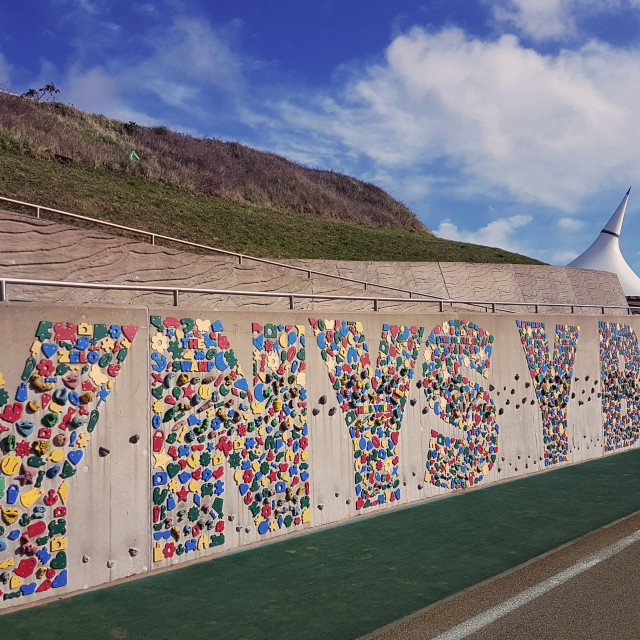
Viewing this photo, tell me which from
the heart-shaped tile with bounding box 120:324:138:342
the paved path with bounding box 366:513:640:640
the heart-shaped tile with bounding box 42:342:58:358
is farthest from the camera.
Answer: the heart-shaped tile with bounding box 120:324:138:342

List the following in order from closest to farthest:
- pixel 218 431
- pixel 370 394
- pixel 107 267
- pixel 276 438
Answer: pixel 218 431
pixel 276 438
pixel 370 394
pixel 107 267

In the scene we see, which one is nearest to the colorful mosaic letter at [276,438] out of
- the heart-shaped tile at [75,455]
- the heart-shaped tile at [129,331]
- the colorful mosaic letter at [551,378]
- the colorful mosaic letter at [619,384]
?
the heart-shaped tile at [129,331]

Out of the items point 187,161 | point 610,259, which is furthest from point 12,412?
point 610,259

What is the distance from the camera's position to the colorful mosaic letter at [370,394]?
9977 mm

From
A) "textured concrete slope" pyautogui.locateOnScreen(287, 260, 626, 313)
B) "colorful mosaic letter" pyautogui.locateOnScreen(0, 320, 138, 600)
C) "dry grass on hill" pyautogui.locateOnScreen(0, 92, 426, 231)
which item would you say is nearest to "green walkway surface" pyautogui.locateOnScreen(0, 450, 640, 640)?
"colorful mosaic letter" pyautogui.locateOnScreen(0, 320, 138, 600)

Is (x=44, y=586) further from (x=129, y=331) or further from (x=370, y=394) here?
(x=370, y=394)

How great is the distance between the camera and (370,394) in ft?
34.2

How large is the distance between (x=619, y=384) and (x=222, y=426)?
1214 centimetres

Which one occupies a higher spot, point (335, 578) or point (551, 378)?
point (551, 378)

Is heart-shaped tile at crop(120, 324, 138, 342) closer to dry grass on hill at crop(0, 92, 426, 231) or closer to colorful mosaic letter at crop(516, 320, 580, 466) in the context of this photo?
colorful mosaic letter at crop(516, 320, 580, 466)

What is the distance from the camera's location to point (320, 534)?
29.4 feet

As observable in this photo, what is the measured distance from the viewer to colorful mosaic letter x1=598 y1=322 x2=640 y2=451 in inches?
653

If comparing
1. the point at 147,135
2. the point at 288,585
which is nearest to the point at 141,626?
the point at 288,585

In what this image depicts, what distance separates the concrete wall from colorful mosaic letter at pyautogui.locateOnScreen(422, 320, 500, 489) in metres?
0.03
